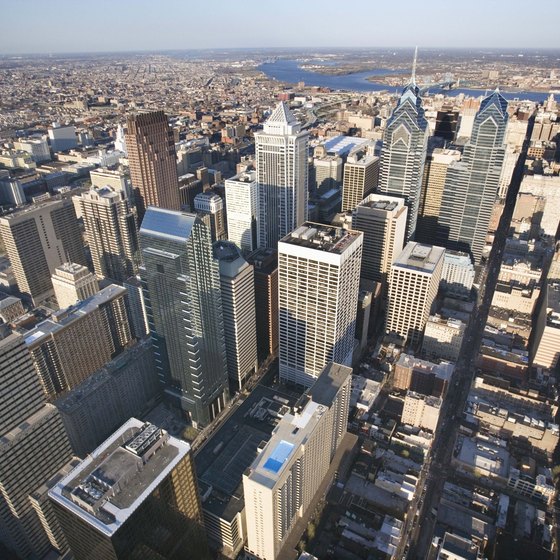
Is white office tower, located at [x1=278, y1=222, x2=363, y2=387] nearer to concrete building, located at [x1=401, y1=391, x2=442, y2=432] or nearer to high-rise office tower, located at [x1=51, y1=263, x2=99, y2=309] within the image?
concrete building, located at [x1=401, y1=391, x2=442, y2=432]

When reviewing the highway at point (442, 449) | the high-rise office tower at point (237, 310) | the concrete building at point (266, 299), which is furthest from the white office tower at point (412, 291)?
the high-rise office tower at point (237, 310)

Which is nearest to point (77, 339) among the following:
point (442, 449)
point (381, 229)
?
point (381, 229)

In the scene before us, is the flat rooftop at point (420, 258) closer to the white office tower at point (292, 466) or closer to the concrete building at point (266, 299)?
the concrete building at point (266, 299)

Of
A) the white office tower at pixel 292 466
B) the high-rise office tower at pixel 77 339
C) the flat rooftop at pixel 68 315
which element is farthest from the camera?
the high-rise office tower at pixel 77 339

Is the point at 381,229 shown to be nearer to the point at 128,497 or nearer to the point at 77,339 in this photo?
the point at 77,339

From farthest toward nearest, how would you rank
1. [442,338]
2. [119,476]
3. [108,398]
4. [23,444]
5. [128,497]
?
[442,338] < [108,398] < [23,444] < [119,476] < [128,497]

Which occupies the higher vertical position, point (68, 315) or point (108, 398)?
point (68, 315)

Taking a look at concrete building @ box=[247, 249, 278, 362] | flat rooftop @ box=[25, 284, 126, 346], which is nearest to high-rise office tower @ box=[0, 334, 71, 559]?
flat rooftop @ box=[25, 284, 126, 346]
